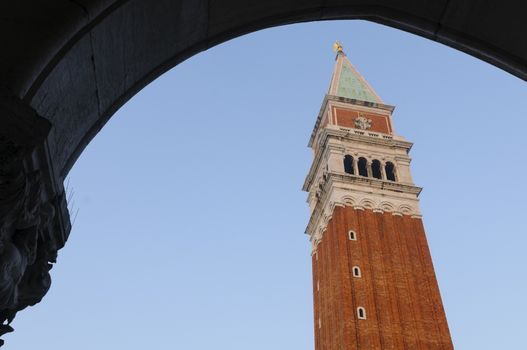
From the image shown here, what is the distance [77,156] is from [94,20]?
82 centimetres

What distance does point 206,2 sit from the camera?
3.47 m

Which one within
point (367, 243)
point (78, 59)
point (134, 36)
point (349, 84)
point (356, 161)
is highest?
point (349, 84)

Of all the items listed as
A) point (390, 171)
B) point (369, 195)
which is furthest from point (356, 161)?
point (369, 195)

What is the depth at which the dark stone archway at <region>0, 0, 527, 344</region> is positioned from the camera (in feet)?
8.55

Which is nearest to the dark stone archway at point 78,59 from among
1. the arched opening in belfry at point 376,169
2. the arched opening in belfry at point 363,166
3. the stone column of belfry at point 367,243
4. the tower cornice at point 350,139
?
the stone column of belfry at point 367,243

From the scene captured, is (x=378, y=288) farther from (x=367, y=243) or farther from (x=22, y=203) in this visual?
(x=22, y=203)

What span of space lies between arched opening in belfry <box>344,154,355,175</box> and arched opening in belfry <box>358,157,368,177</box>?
2.14 ft

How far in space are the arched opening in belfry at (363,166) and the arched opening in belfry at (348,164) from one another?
65 cm

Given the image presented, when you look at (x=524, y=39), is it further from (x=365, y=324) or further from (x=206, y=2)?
(x=365, y=324)

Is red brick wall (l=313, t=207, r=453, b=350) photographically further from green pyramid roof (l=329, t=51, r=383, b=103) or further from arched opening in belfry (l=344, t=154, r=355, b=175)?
green pyramid roof (l=329, t=51, r=383, b=103)

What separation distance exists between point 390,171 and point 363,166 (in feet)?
6.17

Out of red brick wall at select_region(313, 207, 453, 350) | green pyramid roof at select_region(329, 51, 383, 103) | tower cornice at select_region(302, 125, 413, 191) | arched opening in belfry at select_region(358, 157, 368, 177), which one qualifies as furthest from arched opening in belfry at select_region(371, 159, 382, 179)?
green pyramid roof at select_region(329, 51, 383, 103)

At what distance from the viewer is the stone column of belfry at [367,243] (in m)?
32.9

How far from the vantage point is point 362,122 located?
145ft
